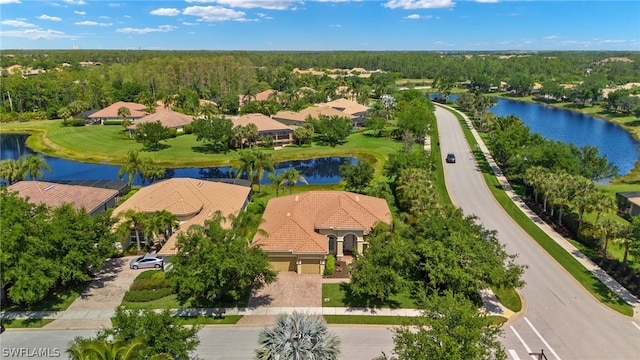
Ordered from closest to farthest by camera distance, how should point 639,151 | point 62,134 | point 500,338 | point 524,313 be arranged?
point 500,338, point 524,313, point 639,151, point 62,134

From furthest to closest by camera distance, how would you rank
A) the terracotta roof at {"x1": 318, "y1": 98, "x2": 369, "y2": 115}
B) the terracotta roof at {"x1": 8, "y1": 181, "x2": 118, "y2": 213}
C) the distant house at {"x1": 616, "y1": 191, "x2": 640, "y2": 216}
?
the terracotta roof at {"x1": 318, "y1": 98, "x2": 369, "y2": 115}
the distant house at {"x1": 616, "y1": 191, "x2": 640, "y2": 216}
the terracotta roof at {"x1": 8, "y1": 181, "x2": 118, "y2": 213}

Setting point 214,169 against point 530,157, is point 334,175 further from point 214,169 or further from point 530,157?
point 530,157

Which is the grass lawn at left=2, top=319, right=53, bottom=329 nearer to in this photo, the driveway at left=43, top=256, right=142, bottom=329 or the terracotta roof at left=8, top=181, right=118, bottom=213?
the driveway at left=43, top=256, right=142, bottom=329

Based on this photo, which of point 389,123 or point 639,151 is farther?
point 389,123

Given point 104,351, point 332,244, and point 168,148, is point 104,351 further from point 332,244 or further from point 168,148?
point 168,148

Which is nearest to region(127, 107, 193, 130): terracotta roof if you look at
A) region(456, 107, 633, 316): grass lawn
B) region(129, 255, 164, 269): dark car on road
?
region(129, 255, 164, 269): dark car on road

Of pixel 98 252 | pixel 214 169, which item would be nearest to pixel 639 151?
pixel 214 169

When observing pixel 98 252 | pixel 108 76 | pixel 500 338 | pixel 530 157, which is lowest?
pixel 500 338
